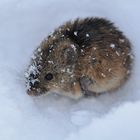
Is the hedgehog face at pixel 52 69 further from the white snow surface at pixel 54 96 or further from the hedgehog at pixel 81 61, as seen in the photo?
the white snow surface at pixel 54 96

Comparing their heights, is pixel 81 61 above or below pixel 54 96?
above

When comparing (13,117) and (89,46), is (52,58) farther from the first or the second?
(13,117)

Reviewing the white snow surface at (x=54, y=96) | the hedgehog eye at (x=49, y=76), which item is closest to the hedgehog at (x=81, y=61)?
the hedgehog eye at (x=49, y=76)

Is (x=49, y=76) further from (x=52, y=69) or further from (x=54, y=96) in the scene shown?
(x=54, y=96)

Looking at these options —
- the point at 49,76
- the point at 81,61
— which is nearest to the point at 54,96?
the point at 49,76

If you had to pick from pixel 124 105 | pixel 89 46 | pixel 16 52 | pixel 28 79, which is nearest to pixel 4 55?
pixel 16 52

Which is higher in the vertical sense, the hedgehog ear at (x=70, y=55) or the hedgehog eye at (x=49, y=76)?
the hedgehog ear at (x=70, y=55)
